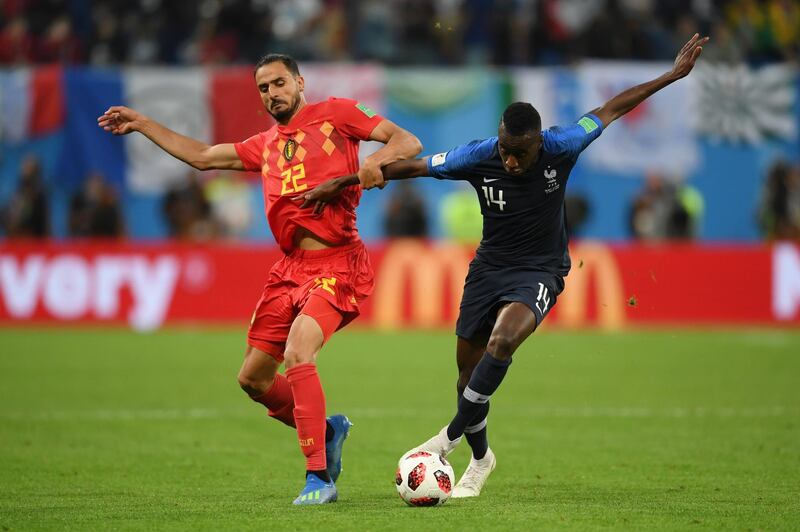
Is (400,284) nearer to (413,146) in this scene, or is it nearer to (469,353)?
(469,353)

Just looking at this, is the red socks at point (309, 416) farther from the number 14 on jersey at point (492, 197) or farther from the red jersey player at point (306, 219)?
the number 14 on jersey at point (492, 197)

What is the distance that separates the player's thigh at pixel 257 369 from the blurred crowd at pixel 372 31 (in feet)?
52.0

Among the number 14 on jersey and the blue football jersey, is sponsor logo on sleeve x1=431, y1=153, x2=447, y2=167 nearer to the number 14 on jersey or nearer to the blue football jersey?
the blue football jersey

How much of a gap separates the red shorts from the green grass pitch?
3.26 ft

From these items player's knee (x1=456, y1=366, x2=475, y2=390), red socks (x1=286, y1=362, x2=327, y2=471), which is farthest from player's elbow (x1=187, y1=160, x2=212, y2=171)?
player's knee (x1=456, y1=366, x2=475, y2=390)

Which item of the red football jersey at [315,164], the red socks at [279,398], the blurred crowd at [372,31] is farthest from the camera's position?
the blurred crowd at [372,31]

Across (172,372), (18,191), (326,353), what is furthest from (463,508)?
(18,191)

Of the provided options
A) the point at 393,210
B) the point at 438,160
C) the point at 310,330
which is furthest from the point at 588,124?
the point at 393,210

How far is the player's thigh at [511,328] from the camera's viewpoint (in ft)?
24.4

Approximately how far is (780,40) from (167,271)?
1205cm

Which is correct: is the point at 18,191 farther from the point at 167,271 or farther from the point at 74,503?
the point at 74,503

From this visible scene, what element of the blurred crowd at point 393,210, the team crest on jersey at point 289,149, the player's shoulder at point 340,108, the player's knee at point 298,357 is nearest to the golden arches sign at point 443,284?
the blurred crowd at point 393,210

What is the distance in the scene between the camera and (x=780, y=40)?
76.7 ft

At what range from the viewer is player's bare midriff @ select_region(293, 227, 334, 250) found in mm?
7762
